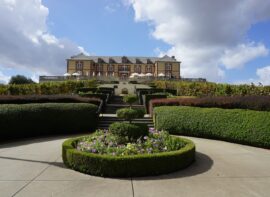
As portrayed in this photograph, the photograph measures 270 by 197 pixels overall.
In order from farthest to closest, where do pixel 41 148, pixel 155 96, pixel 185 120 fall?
pixel 155 96 < pixel 185 120 < pixel 41 148

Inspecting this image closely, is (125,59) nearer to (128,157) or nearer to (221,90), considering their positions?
(221,90)

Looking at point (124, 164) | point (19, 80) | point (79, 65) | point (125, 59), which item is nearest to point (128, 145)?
point (124, 164)

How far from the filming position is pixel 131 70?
86125 mm

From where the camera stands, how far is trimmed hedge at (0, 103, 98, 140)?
40.6 feet

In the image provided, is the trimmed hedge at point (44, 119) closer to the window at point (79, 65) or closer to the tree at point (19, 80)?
the tree at point (19, 80)

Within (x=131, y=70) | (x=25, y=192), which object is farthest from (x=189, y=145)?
(x=131, y=70)

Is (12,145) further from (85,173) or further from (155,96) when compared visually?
(155,96)

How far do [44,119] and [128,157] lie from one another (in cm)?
757

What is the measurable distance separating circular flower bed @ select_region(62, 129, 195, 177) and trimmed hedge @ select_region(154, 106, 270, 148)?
3.63m

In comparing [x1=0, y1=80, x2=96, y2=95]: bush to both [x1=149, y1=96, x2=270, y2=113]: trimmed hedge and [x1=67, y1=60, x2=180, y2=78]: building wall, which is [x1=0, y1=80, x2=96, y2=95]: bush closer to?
[x1=149, y1=96, x2=270, y2=113]: trimmed hedge

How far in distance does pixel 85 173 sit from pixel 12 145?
5162mm

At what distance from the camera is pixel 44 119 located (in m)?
13.8

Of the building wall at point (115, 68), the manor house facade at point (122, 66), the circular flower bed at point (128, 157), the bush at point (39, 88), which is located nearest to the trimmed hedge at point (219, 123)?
the circular flower bed at point (128, 157)

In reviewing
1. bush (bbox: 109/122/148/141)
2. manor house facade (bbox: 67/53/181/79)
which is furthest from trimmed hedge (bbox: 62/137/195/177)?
manor house facade (bbox: 67/53/181/79)
